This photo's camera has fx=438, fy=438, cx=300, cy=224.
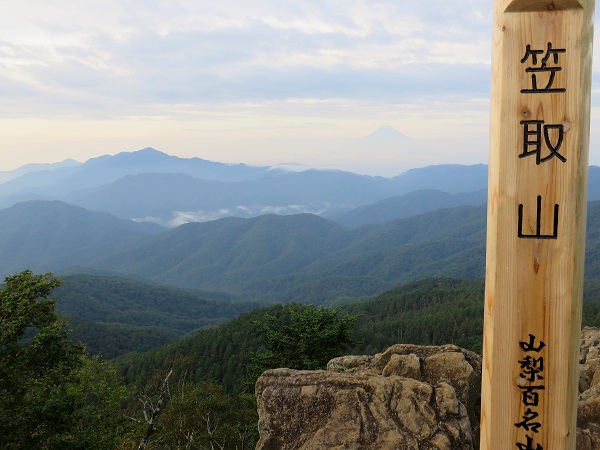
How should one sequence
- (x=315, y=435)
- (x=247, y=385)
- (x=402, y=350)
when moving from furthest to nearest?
(x=247, y=385), (x=402, y=350), (x=315, y=435)

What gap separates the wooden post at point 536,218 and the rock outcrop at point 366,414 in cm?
319

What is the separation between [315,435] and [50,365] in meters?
11.1

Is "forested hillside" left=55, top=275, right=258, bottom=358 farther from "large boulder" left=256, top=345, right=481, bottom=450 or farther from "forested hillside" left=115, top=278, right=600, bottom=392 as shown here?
"large boulder" left=256, top=345, right=481, bottom=450

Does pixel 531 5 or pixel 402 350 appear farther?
pixel 402 350

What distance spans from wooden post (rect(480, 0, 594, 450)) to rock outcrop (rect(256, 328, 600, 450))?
3190mm

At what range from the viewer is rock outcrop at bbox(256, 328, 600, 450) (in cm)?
685

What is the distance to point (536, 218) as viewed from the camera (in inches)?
149

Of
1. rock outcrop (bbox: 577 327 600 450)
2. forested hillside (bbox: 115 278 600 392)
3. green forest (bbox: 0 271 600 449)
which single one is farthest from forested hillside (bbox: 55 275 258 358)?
rock outcrop (bbox: 577 327 600 450)

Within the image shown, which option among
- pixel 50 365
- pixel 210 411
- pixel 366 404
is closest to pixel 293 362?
pixel 210 411

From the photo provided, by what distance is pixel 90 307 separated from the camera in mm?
166500

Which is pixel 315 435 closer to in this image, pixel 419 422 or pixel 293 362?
pixel 419 422

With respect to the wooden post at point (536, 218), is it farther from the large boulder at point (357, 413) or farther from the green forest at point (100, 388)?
the green forest at point (100, 388)

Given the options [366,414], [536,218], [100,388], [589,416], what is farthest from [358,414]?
[100,388]

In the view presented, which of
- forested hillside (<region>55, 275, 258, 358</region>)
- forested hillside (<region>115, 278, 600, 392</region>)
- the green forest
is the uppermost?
the green forest
